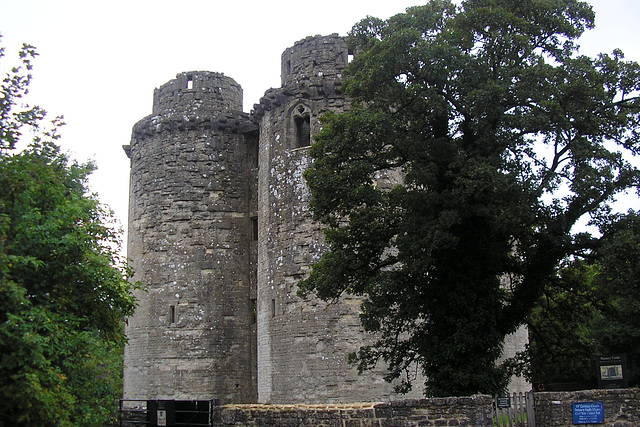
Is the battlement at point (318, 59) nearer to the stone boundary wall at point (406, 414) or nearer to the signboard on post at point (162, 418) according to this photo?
the signboard on post at point (162, 418)

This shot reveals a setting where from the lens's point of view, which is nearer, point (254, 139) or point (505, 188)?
point (505, 188)

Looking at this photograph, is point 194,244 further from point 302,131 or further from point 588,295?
point 588,295

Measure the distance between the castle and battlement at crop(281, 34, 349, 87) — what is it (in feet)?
0.12

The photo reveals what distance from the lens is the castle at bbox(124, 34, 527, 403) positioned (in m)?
19.2

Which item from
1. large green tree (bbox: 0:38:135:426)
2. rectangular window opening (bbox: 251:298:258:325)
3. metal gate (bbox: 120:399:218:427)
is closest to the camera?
large green tree (bbox: 0:38:135:426)

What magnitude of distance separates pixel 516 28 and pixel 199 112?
12385 mm

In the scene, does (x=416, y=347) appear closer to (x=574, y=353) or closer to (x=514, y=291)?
(x=514, y=291)

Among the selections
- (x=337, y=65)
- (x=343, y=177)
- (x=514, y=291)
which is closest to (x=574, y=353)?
(x=514, y=291)

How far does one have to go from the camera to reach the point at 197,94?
81.2 ft

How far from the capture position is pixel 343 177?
50.7ft

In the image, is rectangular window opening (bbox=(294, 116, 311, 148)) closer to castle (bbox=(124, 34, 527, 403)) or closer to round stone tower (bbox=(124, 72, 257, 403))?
castle (bbox=(124, 34, 527, 403))

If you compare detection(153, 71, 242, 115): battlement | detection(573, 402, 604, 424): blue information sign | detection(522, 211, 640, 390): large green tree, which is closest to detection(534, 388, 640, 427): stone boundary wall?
detection(573, 402, 604, 424): blue information sign

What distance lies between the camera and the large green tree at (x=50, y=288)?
10062mm

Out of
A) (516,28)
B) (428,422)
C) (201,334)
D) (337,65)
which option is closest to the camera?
(428,422)
